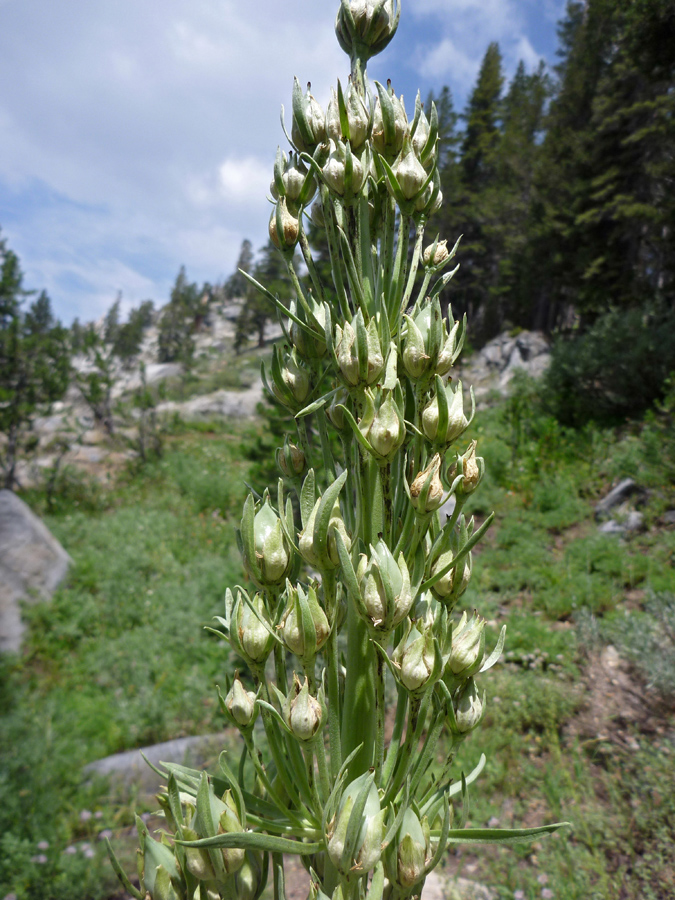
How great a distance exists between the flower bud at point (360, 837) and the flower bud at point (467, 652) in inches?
12.4

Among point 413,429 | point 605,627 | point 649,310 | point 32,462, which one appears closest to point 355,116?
point 413,429

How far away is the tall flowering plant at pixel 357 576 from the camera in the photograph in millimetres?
999

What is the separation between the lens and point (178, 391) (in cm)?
3541

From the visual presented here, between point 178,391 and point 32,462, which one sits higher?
point 178,391

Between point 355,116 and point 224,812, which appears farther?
point 355,116

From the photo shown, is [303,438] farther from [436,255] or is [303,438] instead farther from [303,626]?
[436,255]

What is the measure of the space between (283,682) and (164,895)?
46 cm

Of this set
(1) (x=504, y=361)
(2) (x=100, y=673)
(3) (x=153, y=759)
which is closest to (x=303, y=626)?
(3) (x=153, y=759)

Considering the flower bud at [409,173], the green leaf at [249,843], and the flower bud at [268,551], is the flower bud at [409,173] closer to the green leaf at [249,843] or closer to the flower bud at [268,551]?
the flower bud at [268,551]

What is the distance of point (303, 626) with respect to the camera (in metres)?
1.01

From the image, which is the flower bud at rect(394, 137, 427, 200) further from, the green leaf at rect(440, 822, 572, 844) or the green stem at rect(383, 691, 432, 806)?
the green leaf at rect(440, 822, 572, 844)

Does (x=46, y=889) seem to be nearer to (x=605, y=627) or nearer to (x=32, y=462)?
(x=605, y=627)

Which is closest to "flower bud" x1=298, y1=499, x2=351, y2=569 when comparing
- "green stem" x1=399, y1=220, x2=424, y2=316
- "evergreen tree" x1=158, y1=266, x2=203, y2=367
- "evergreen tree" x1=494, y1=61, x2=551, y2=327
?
"green stem" x1=399, y1=220, x2=424, y2=316

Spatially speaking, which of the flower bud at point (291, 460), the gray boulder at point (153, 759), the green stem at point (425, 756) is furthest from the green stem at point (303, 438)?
the gray boulder at point (153, 759)
